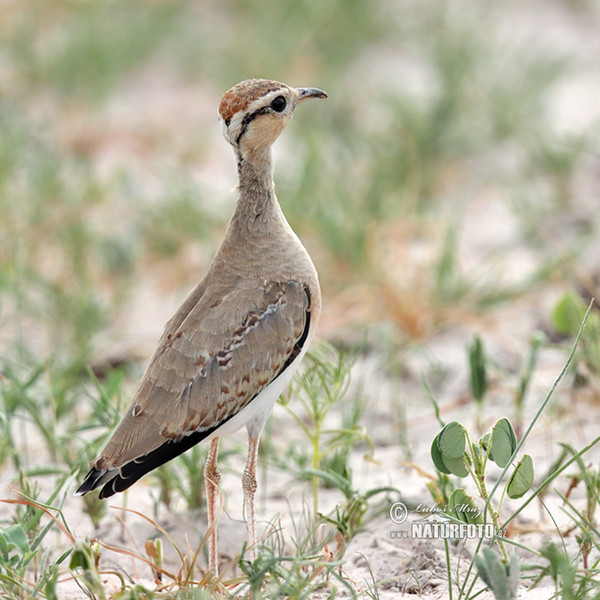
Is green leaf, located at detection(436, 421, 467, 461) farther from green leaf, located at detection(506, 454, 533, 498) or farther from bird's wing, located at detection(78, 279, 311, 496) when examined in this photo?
bird's wing, located at detection(78, 279, 311, 496)

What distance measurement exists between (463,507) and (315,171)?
3.10 meters

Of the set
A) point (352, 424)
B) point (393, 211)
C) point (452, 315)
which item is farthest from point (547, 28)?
point (352, 424)

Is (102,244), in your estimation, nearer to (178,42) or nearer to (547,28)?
(178,42)

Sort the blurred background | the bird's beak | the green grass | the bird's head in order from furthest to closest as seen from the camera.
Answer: the blurred background → the green grass → the bird's beak → the bird's head

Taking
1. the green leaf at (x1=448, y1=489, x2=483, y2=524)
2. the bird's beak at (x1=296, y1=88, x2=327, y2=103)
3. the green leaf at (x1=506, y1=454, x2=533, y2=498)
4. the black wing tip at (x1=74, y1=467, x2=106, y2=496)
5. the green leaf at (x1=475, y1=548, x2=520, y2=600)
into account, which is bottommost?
the green leaf at (x1=475, y1=548, x2=520, y2=600)

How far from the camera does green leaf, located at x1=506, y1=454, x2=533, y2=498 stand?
231cm

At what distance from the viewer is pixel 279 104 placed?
2.70 meters

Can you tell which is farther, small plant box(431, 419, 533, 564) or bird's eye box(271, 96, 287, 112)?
bird's eye box(271, 96, 287, 112)

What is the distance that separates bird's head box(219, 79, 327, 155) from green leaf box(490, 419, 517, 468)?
1035mm

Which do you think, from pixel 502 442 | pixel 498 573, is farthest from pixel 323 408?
pixel 498 573

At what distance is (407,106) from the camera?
19.8 feet

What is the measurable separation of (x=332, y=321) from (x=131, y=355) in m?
0.92

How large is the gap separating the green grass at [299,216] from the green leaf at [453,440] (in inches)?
8.9

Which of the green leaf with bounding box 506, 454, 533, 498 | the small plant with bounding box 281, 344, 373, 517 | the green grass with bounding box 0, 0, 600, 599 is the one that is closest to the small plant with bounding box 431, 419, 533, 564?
the green leaf with bounding box 506, 454, 533, 498
